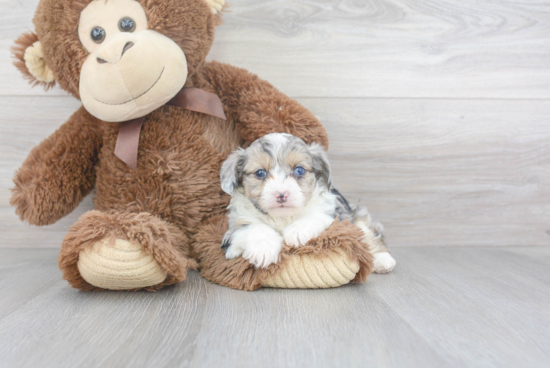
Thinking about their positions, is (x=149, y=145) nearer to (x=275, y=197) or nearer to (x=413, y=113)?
(x=275, y=197)

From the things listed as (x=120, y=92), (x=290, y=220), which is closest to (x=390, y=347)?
(x=290, y=220)

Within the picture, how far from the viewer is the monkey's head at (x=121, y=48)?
59.0 inches

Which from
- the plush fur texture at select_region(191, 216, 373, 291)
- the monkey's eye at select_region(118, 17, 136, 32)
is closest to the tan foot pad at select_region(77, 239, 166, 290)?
the plush fur texture at select_region(191, 216, 373, 291)

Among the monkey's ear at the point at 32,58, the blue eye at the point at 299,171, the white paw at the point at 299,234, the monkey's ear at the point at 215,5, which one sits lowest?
the white paw at the point at 299,234

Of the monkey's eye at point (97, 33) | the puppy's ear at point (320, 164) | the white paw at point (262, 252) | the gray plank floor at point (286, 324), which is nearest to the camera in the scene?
the gray plank floor at point (286, 324)

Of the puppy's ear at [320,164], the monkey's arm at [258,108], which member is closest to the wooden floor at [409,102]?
the monkey's arm at [258,108]

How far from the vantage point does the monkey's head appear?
150 centimetres

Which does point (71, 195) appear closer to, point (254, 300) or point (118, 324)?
point (118, 324)

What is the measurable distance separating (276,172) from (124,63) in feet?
2.15

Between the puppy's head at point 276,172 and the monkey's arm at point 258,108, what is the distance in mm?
103

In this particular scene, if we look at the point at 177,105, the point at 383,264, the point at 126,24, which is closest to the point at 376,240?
the point at 383,264

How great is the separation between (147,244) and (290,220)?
54 centimetres

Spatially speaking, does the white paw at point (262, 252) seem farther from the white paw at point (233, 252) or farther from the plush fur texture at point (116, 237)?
the plush fur texture at point (116, 237)

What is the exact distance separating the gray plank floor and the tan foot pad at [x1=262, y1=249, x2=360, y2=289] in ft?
0.13
